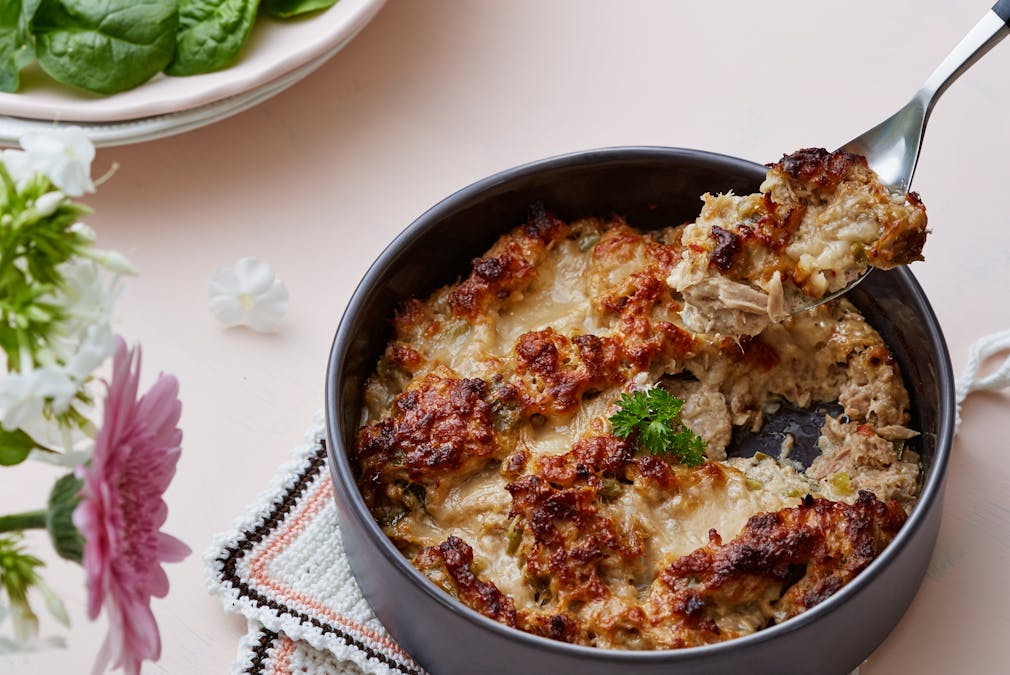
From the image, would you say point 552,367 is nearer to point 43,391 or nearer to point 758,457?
point 758,457

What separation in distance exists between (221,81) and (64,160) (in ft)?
6.20

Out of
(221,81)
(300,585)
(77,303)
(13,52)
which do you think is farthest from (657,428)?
(13,52)

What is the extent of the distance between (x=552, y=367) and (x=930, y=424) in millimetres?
857

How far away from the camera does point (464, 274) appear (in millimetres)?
3332

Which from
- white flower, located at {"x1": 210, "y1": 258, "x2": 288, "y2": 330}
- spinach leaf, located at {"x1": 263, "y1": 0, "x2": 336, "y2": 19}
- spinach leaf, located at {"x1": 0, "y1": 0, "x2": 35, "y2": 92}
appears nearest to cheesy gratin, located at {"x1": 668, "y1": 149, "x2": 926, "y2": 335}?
white flower, located at {"x1": 210, "y1": 258, "x2": 288, "y2": 330}

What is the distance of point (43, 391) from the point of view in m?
1.74

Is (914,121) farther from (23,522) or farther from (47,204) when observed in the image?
(23,522)

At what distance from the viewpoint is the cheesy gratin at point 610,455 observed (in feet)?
8.66

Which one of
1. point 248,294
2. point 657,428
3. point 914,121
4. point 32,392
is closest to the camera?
point 32,392

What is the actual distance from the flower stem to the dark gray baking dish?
0.87 metres

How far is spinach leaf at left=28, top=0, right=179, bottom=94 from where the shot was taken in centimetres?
370

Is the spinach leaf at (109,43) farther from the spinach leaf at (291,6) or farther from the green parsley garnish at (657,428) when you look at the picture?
the green parsley garnish at (657,428)

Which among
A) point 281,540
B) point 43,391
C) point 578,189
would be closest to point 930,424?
point 578,189

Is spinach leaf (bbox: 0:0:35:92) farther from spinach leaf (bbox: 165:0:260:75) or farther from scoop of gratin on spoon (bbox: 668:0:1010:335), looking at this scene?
scoop of gratin on spoon (bbox: 668:0:1010:335)
